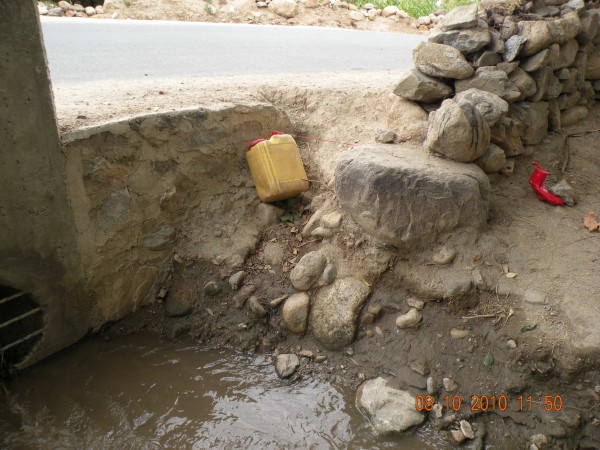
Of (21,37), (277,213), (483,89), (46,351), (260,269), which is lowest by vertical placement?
(46,351)

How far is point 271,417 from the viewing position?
280cm

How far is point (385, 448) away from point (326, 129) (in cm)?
248

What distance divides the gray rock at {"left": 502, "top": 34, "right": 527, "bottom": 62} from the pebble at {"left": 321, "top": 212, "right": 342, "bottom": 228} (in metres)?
1.74

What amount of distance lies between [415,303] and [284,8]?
24.1 ft

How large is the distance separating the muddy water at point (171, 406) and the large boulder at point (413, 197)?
1.09m

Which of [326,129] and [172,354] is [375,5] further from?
[172,354]

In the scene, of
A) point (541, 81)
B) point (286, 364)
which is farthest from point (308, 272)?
point (541, 81)

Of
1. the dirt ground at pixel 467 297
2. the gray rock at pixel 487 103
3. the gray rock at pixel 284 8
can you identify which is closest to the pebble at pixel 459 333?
the dirt ground at pixel 467 297

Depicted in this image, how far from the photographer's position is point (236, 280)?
3.46m

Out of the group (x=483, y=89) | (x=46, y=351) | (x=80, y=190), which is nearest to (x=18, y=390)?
(x=46, y=351)

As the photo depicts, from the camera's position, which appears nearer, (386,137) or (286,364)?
(286,364)

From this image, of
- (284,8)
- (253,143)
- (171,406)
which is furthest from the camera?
(284,8)

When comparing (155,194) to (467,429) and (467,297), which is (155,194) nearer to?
(467,297)

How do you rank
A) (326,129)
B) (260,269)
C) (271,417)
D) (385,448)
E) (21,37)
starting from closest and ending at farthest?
(21,37) < (385,448) < (271,417) < (260,269) < (326,129)
